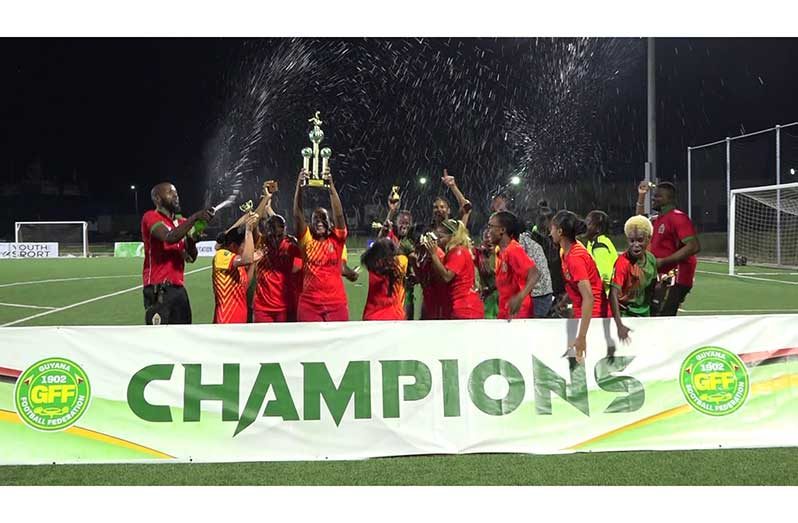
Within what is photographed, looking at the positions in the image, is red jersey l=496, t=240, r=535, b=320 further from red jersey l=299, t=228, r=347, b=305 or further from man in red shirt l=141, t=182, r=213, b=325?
man in red shirt l=141, t=182, r=213, b=325

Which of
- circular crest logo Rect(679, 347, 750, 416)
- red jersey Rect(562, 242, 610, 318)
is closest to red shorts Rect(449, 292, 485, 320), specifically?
red jersey Rect(562, 242, 610, 318)

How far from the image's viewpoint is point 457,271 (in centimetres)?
626

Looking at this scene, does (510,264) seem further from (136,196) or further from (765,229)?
(136,196)

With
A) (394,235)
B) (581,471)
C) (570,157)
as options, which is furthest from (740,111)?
(581,471)

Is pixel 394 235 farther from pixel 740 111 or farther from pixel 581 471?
pixel 740 111

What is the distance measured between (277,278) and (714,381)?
148 inches

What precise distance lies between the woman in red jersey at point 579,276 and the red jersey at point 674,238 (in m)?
1.41

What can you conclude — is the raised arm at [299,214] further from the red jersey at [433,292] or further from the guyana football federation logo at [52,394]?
the guyana football federation logo at [52,394]

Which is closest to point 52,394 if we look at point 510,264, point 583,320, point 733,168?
point 510,264

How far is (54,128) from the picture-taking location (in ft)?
157

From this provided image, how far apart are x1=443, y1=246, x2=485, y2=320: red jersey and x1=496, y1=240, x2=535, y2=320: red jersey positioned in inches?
10.9

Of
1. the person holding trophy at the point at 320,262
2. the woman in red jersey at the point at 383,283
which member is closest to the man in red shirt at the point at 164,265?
the person holding trophy at the point at 320,262

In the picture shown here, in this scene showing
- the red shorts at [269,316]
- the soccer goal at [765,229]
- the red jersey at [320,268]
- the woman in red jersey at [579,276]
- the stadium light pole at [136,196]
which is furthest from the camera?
the stadium light pole at [136,196]

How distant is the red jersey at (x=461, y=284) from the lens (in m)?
6.27
